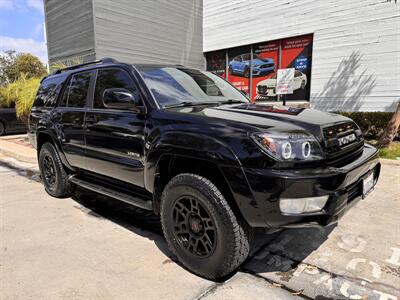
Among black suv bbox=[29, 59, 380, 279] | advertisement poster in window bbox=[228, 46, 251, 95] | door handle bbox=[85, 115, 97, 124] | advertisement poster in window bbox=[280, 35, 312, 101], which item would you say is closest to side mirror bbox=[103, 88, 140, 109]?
black suv bbox=[29, 59, 380, 279]

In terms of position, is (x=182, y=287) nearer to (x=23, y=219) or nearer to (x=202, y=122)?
(x=202, y=122)

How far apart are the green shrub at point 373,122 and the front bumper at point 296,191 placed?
6.80 meters

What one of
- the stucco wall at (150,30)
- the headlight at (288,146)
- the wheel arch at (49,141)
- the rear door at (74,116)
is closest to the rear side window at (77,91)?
the rear door at (74,116)

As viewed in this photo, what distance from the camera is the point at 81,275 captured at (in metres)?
2.70

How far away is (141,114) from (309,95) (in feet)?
28.7

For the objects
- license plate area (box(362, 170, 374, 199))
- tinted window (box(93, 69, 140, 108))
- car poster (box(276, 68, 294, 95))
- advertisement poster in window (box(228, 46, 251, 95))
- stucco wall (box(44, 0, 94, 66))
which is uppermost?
stucco wall (box(44, 0, 94, 66))

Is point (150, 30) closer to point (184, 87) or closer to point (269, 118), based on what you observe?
point (184, 87)

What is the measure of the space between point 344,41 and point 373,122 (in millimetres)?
2805

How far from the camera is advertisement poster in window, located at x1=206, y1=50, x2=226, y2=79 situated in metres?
12.9

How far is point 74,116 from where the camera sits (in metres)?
3.97

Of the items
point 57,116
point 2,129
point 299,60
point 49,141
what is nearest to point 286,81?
point 299,60

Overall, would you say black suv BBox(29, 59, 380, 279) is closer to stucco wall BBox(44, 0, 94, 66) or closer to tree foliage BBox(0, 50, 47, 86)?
stucco wall BBox(44, 0, 94, 66)

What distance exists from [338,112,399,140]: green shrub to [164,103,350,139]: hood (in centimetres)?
617

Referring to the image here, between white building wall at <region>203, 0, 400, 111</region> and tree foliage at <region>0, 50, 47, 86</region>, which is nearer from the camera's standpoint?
white building wall at <region>203, 0, 400, 111</region>
